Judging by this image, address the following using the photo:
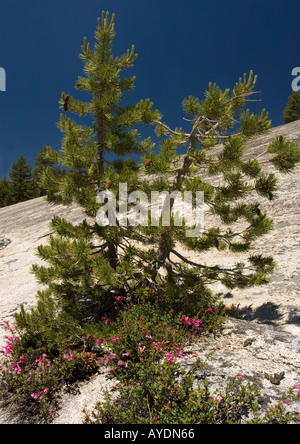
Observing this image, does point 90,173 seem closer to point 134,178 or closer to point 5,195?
point 134,178

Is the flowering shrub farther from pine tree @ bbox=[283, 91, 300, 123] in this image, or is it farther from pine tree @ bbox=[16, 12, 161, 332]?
pine tree @ bbox=[283, 91, 300, 123]

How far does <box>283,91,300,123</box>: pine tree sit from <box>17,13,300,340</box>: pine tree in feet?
149

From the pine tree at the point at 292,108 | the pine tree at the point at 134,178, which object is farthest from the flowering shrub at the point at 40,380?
the pine tree at the point at 292,108

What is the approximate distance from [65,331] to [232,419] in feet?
9.94

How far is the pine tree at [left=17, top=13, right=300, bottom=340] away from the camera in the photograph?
415 centimetres

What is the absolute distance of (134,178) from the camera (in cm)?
434

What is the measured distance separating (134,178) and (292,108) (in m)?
→ 48.9

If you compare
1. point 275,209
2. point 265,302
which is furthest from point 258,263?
point 275,209

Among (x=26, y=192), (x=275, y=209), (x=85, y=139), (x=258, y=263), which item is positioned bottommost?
(x=258, y=263)

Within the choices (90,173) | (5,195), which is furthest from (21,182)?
(90,173)

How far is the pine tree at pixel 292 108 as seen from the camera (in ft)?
137

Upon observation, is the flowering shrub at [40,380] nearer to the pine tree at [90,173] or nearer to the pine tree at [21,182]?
the pine tree at [90,173]
